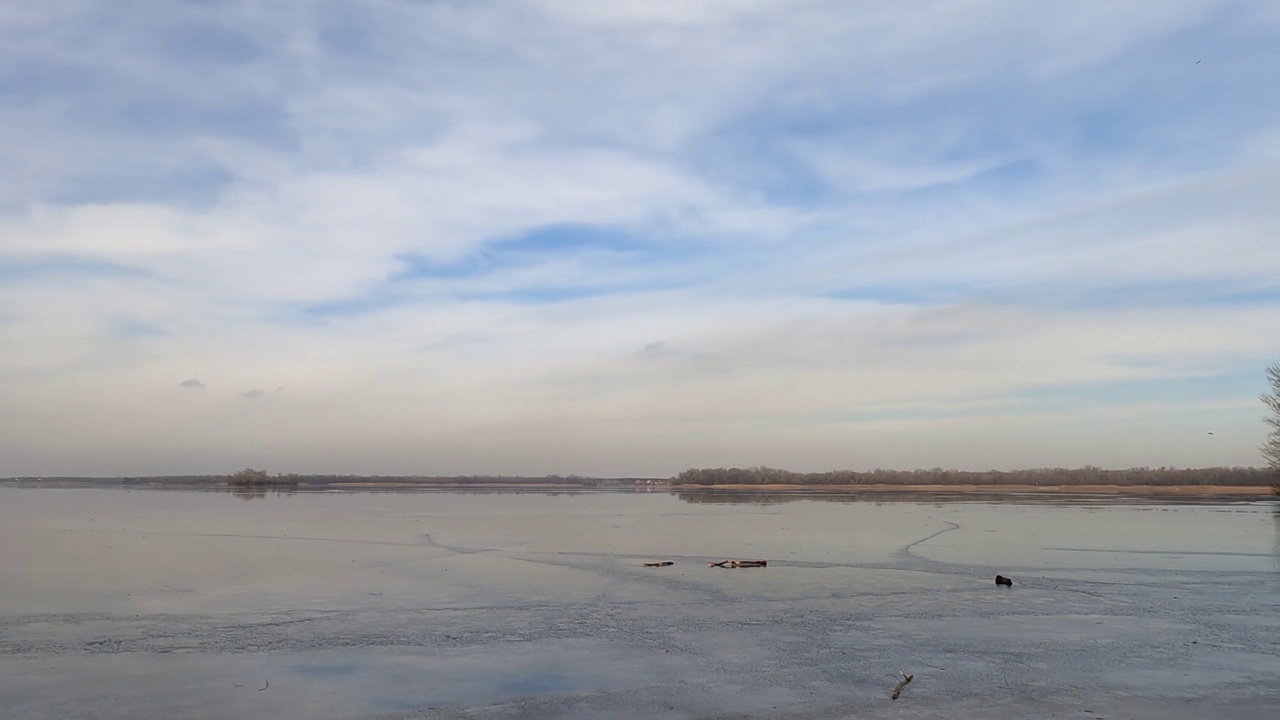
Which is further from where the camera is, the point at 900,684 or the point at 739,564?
the point at 739,564

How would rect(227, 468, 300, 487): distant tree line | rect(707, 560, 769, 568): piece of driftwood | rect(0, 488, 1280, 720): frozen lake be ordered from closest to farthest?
rect(0, 488, 1280, 720): frozen lake
rect(707, 560, 769, 568): piece of driftwood
rect(227, 468, 300, 487): distant tree line

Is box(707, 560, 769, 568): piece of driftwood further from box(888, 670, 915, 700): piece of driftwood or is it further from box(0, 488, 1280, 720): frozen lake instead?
box(888, 670, 915, 700): piece of driftwood

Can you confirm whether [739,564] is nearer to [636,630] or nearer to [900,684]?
[636,630]

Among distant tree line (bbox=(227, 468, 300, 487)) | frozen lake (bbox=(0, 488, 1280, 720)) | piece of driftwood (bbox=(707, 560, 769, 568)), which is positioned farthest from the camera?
distant tree line (bbox=(227, 468, 300, 487))

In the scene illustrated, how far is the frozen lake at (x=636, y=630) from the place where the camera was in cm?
990

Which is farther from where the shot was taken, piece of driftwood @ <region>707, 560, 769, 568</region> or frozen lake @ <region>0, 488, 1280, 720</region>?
piece of driftwood @ <region>707, 560, 769, 568</region>

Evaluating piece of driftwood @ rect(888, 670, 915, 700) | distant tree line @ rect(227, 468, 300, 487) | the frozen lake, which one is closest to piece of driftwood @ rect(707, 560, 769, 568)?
the frozen lake

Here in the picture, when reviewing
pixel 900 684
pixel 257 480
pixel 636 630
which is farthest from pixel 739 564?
pixel 257 480

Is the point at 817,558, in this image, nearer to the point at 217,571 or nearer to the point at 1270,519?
the point at 217,571

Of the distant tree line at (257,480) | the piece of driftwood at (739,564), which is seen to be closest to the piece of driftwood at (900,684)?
the piece of driftwood at (739,564)

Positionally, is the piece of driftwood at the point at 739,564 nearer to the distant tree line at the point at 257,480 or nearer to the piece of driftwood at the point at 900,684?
the piece of driftwood at the point at 900,684

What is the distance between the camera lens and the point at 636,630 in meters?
13.9

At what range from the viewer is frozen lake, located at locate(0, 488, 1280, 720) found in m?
9.90

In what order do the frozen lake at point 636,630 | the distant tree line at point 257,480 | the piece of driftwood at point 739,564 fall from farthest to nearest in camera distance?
the distant tree line at point 257,480, the piece of driftwood at point 739,564, the frozen lake at point 636,630
